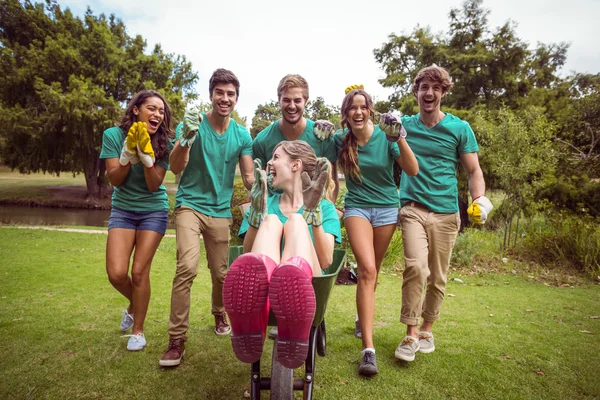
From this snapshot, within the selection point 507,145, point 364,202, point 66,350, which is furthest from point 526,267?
point 66,350

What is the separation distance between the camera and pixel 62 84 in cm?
1678

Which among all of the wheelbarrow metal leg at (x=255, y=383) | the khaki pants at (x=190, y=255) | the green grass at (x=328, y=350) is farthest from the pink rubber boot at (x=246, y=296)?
the khaki pants at (x=190, y=255)

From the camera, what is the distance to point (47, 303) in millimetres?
3619

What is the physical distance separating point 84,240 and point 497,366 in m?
7.59

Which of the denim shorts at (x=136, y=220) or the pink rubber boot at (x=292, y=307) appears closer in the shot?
the pink rubber boot at (x=292, y=307)

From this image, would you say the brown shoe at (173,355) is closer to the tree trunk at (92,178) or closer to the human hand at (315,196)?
the human hand at (315,196)

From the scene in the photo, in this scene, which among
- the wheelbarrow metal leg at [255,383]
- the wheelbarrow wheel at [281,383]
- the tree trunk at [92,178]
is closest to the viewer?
the wheelbarrow wheel at [281,383]

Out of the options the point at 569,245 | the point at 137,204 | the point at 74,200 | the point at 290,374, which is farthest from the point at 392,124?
the point at 74,200

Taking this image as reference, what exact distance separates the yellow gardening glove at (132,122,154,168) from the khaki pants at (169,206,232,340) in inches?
17.4

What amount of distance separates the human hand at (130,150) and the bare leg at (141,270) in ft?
1.79

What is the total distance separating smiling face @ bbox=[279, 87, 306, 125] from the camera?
2.52 meters

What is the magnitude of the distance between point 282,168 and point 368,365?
1.43 metres

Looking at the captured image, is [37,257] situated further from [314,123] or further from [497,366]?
[497,366]

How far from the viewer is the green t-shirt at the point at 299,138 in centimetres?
268
